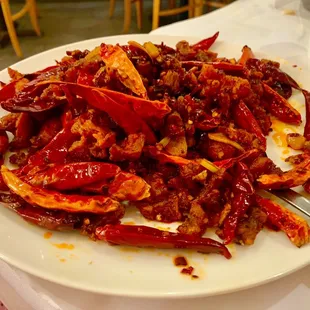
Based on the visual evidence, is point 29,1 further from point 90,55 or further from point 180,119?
point 180,119

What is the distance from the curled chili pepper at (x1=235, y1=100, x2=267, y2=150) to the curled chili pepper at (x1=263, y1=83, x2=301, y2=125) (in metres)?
0.18

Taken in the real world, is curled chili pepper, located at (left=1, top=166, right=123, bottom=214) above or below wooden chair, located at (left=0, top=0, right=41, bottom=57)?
above

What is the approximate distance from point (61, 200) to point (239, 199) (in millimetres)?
507

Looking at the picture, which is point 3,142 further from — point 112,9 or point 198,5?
point 112,9

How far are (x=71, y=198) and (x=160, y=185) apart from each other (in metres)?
0.27

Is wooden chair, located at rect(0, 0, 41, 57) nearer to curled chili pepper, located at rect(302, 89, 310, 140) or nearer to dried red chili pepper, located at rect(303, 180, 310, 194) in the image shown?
curled chili pepper, located at rect(302, 89, 310, 140)

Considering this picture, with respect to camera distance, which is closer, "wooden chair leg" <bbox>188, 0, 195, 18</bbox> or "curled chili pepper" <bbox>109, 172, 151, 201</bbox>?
"curled chili pepper" <bbox>109, 172, 151, 201</bbox>

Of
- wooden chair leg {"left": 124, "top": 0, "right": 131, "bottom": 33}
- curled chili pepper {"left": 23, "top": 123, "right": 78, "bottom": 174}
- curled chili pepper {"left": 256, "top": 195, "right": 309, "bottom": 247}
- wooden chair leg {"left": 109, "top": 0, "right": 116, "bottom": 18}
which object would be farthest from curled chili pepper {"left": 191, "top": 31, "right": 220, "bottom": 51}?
wooden chair leg {"left": 109, "top": 0, "right": 116, "bottom": 18}

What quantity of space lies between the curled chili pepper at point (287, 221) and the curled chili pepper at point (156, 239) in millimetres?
179

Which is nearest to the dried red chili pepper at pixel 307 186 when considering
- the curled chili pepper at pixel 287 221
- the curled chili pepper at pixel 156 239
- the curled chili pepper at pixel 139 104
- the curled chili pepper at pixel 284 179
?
the curled chili pepper at pixel 284 179

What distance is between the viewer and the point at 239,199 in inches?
46.2

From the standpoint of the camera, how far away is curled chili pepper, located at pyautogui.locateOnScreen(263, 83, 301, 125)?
161 cm

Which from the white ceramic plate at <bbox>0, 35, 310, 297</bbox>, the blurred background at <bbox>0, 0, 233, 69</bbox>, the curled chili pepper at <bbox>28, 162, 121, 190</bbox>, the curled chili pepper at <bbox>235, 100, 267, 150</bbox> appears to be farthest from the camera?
the blurred background at <bbox>0, 0, 233, 69</bbox>

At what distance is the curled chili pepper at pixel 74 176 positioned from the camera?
4.02 feet
